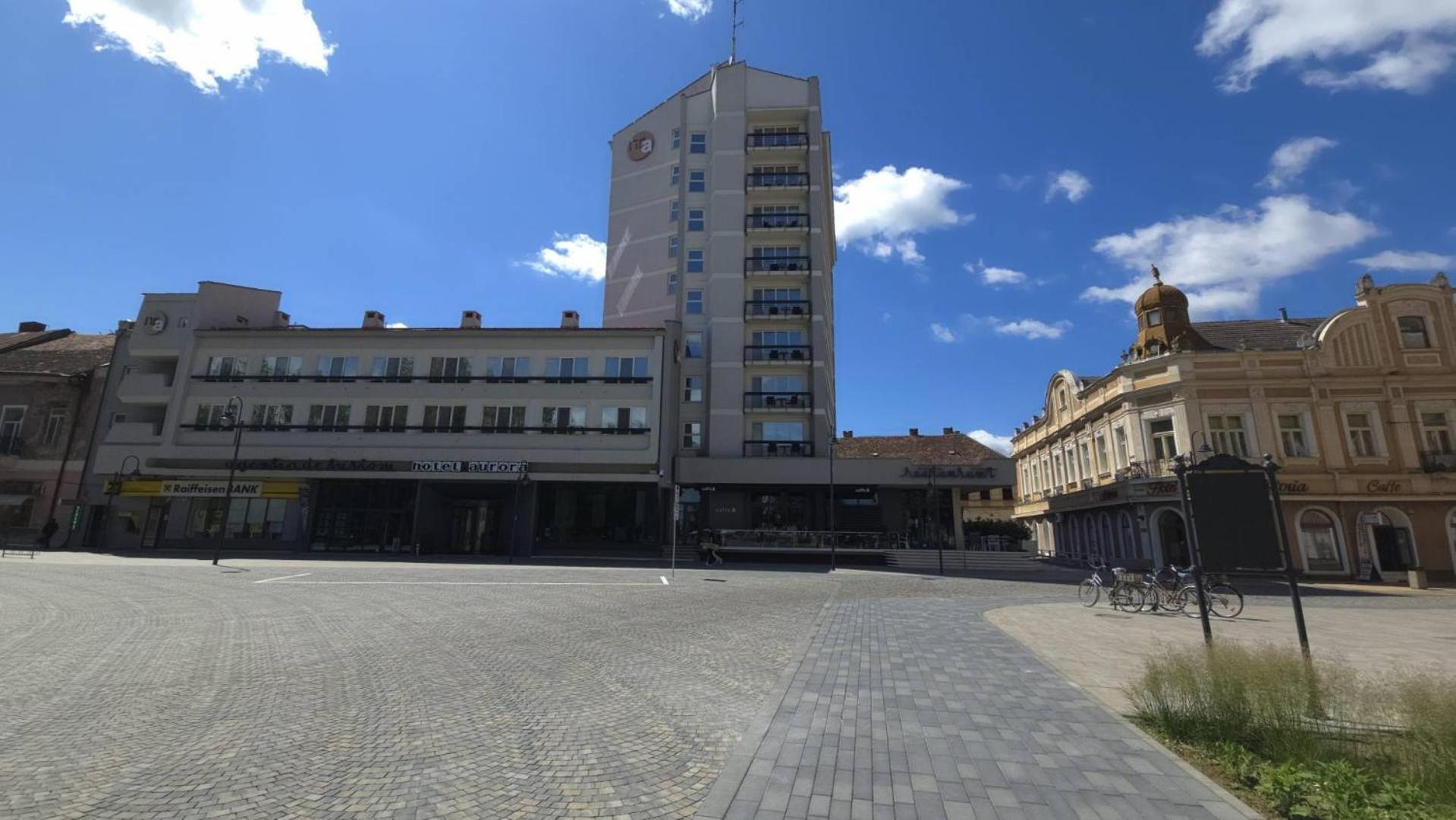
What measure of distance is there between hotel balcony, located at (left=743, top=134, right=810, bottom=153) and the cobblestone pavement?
35.1 metres

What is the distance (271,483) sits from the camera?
33.0 meters

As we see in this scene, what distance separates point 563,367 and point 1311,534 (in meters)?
37.0

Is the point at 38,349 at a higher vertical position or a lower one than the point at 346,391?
higher

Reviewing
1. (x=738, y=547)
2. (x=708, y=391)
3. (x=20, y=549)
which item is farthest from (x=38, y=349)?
Answer: (x=738, y=547)

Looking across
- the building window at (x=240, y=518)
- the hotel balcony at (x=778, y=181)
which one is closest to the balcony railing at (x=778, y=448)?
the hotel balcony at (x=778, y=181)

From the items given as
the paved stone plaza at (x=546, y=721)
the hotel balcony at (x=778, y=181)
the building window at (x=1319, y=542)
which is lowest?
the paved stone plaza at (x=546, y=721)

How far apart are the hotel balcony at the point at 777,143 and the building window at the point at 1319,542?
33340 mm

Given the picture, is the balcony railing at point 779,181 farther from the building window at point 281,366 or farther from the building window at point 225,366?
the building window at point 225,366

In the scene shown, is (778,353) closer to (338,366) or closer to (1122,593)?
(1122,593)

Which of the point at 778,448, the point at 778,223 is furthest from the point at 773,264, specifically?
the point at 778,448

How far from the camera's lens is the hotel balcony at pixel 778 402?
36281mm

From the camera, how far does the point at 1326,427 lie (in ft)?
92.5

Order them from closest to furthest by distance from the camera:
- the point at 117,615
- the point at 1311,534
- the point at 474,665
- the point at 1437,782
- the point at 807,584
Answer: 1. the point at 1437,782
2. the point at 474,665
3. the point at 117,615
4. the point at 807,584
5. the point at 1311,534

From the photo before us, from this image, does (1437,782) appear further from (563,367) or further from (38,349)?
(38,349)
